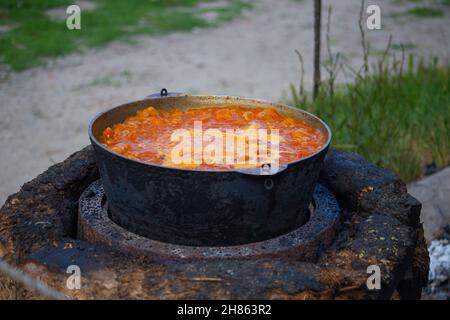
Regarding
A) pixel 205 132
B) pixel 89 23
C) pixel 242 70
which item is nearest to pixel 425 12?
pixel 242 70

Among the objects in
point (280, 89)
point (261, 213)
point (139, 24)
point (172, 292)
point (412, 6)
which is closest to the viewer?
point (172, 292)

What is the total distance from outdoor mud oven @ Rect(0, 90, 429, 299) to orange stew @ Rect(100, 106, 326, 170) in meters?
→ 0.08

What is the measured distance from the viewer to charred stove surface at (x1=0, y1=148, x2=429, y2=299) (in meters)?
2.09

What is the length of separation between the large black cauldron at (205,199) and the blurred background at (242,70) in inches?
67.9

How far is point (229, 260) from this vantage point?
87.5 inches

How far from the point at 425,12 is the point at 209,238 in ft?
27.0

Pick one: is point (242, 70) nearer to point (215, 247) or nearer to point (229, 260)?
point (215, 247)

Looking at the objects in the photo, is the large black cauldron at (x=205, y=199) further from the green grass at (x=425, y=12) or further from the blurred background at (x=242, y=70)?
the green grass at (x=425, y=12)

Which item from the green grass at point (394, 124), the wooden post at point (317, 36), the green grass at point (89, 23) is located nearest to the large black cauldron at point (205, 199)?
the green grass at point (394, 124)

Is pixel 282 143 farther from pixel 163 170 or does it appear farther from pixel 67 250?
pixel 67 250

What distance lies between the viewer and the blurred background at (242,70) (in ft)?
14.8

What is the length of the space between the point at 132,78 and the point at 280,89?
1731mm

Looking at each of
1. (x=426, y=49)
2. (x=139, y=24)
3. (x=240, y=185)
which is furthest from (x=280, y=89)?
(x=240, y=185)

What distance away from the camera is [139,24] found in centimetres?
884
